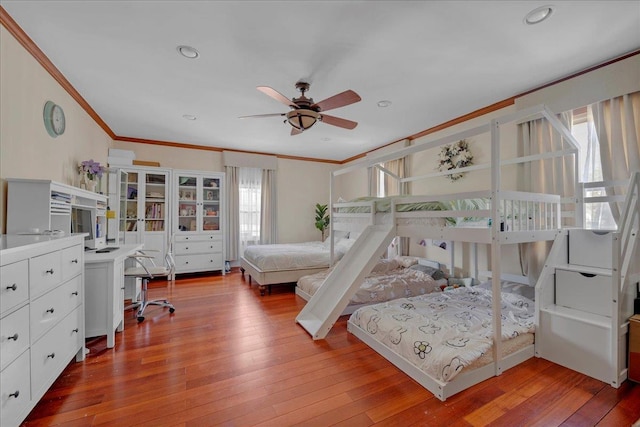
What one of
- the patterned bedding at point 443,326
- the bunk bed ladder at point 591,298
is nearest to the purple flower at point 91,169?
the patterned bedding at point 443,326

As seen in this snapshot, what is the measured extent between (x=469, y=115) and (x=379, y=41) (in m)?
2.13

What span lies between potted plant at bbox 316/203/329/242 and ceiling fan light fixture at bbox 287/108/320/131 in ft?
11.6

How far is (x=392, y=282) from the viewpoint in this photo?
324 cm

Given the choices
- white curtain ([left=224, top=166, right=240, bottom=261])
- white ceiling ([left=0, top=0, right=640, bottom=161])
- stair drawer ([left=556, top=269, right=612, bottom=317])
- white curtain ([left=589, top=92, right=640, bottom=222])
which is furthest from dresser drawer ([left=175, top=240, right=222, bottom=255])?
white curtain ([left=589, top=92, right=640, bottom=222])

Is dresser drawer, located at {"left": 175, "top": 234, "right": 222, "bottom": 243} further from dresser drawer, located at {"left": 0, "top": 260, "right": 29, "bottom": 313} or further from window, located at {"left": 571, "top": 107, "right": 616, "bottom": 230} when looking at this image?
window, located at {"left": 571, "top": 107, "right": 616, "bottom": 230}

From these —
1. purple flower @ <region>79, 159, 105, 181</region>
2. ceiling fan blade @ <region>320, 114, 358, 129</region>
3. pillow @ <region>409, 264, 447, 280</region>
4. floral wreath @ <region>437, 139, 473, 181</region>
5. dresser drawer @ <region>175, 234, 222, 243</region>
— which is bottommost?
pillow @ <region>409, 264, 447, 280</region>

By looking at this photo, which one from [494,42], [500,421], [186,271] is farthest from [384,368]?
[186,271]

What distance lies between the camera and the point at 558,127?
229 cm

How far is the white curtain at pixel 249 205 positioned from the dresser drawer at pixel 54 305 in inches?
145

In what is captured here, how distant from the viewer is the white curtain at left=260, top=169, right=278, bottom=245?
576cm

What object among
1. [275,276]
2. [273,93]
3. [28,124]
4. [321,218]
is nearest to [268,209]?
[321,218]

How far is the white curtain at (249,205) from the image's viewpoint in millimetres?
5621

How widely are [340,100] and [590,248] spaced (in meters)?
2.34

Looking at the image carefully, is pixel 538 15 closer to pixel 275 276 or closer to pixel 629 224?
pixel 629 224
